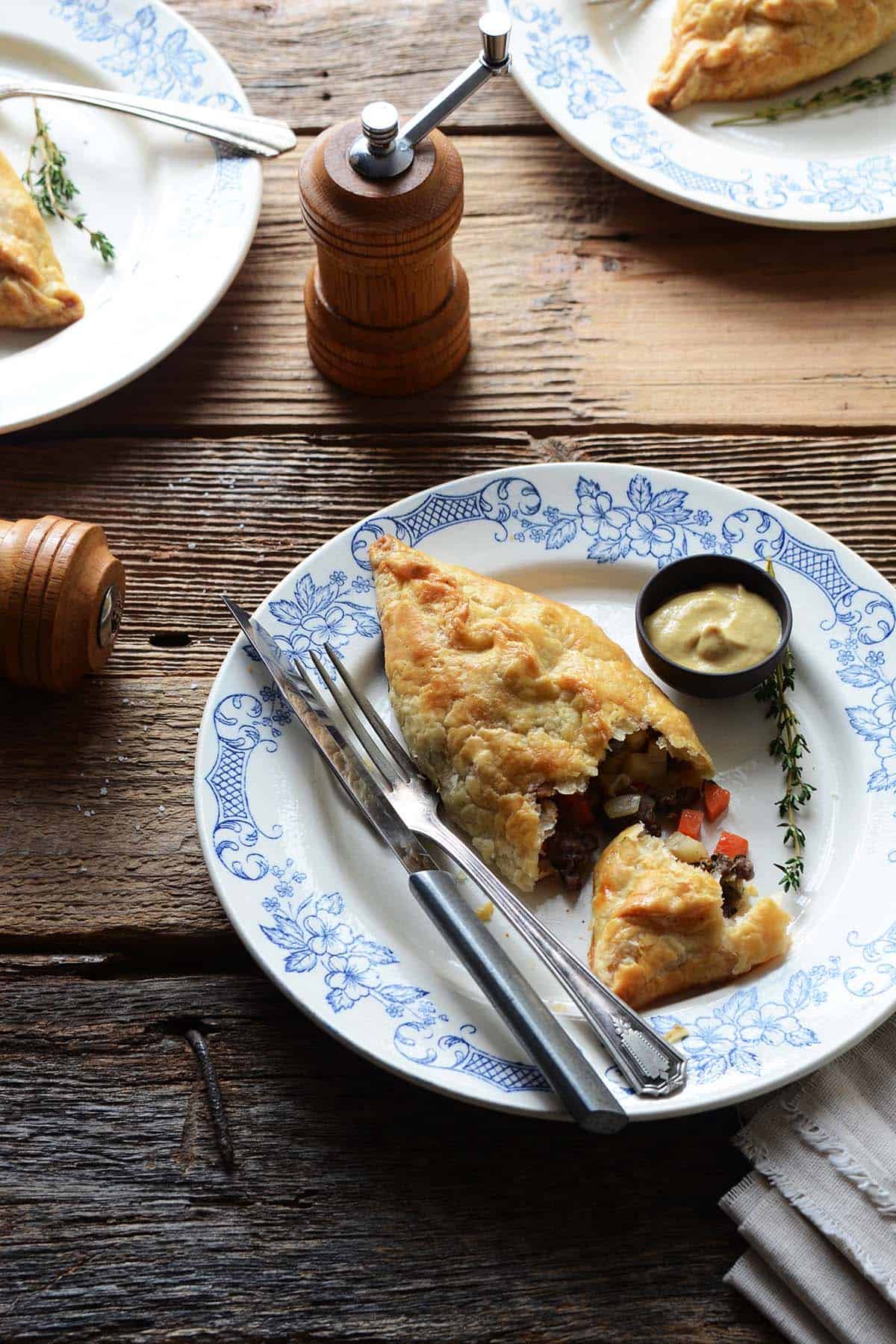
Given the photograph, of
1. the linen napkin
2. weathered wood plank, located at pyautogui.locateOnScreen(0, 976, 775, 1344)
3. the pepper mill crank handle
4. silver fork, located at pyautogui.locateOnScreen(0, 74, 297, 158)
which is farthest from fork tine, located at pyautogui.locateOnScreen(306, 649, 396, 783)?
silver fork, located at pyautogui.locateOnScreen(0, 74, 297, 158)

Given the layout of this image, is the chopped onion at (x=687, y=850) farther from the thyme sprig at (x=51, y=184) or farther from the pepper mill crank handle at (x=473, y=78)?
the thyme sprig at (x=51, y=184)

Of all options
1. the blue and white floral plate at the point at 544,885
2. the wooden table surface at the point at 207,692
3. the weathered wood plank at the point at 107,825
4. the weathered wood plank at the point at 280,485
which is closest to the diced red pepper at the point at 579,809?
the blue and white floral plate at the point at 544,885

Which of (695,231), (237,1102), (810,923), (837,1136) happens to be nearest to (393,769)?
A: (237,1102)

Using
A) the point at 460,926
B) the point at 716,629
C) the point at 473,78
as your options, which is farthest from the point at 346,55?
the point at 460,926

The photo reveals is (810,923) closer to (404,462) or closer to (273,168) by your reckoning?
(404,462)

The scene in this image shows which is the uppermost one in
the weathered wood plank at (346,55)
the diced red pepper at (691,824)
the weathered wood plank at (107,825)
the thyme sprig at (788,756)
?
the weathered wood plank at (346,55)

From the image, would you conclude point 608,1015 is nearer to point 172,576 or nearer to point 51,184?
point 172,576

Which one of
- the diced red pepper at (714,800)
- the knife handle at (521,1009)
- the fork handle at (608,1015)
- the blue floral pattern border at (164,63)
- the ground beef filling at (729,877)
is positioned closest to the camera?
the knife handle at (521,1009)

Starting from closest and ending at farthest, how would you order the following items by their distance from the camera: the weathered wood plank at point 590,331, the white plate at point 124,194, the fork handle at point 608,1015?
the fork handle at point 608,1015 < the white plate at point 124,194 < the weathered wood plank at point 590,331
